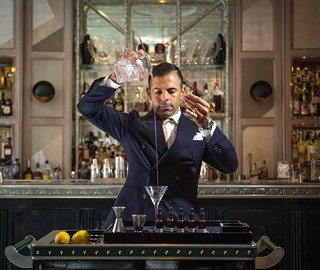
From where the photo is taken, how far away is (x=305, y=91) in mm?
7102

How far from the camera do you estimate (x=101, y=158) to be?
699 centimetres

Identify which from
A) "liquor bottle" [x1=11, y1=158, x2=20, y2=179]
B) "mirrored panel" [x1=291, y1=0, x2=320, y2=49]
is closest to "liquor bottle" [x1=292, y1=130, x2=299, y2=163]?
"mirrored panel" [x1=291, y1=0, x2=320, y2=49]

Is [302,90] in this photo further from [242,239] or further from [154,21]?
[242,239]

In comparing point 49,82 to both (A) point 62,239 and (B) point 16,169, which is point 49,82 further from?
(A) point 62,239

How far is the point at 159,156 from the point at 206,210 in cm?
214

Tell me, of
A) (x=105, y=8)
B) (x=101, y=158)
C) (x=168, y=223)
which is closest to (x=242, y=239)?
(x=168, y=223)

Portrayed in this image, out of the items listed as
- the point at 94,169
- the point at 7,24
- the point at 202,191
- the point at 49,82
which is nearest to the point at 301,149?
the point at 202,191

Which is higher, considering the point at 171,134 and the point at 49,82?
the point at 49,82

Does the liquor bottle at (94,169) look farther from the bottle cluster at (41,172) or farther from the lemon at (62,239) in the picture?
the lemon at (62,239)

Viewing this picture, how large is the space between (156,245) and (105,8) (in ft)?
16.1

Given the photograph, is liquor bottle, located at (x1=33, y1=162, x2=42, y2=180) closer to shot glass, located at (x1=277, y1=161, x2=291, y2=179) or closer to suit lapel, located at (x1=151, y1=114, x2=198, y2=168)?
shot glass, located at (x1=277, y1=161, x2=291, y2=179)

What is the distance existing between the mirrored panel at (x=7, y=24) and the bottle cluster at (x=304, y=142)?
319cm

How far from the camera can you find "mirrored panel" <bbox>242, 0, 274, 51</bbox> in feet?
22.7

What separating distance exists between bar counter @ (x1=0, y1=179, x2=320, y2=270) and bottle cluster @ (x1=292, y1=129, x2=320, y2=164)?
5.74 feet
